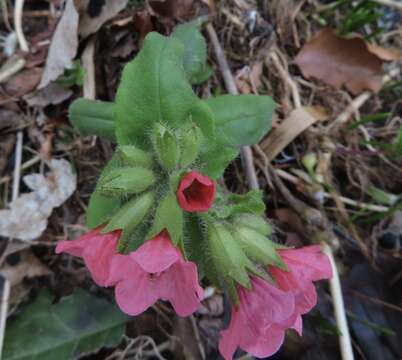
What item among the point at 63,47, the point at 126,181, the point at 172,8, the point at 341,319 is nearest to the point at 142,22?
the point at 172,8

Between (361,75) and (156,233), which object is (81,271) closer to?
(156,233)

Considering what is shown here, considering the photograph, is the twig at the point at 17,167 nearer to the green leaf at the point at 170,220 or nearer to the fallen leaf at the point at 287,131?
the green leaf at the point at 170,220

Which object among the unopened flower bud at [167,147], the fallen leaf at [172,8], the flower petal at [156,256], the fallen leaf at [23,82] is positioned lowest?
the fallen leaf at [23,82]

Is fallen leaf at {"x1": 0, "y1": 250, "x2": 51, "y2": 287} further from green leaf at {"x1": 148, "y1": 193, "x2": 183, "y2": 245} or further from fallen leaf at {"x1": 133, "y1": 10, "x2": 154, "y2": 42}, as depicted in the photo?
fallen leaf at {"x1": 133, "y1": 10, "x2": 154, "y2": 42}

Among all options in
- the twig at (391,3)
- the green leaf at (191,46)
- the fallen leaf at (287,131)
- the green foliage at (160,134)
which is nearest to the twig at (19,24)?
the green foliage at (160,134)

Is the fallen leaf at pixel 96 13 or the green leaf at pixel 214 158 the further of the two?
the fallen leaf at pixel 96 13

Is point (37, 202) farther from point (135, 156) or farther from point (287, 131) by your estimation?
point (287, 131)

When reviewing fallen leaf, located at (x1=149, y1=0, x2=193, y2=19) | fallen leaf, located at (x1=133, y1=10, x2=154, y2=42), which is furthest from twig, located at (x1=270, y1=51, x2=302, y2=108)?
fallen leaf, located at (x1=133, y1=10, x2=154, y2=42)
